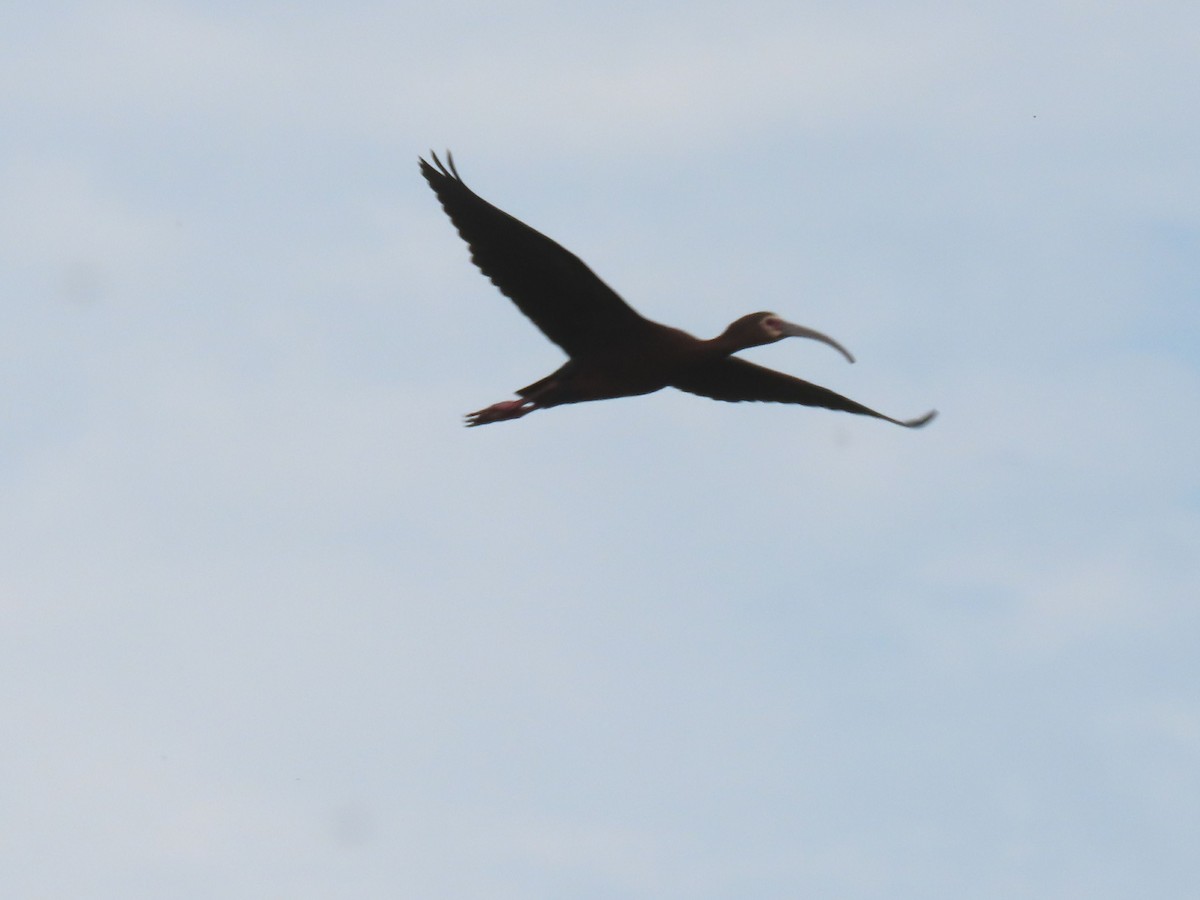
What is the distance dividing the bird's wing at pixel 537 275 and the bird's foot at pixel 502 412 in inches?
19.8

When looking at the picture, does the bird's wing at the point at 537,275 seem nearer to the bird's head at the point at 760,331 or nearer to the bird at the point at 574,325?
the bird at the point at 574,325

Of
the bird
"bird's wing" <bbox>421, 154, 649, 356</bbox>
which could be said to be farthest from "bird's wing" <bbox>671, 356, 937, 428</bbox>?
"bird's wing" <bbox>421, 154, 649, 356</bbox>

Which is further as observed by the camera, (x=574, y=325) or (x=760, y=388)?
(x=760, y=388)

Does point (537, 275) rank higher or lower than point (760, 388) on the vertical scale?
higher

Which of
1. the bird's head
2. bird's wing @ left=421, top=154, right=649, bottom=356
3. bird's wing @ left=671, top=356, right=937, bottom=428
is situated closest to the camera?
bird's wing @ left=421, top=154, right=649, bottom=356

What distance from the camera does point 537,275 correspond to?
41.3 ft

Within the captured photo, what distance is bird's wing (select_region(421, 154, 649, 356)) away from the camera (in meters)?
12.4

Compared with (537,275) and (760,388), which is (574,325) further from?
(760,388)

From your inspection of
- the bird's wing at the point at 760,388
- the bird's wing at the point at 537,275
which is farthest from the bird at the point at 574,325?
the bird's wing at the point at 760,388

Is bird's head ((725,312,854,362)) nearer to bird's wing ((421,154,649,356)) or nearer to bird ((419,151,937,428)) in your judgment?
bird ((419,151,937,428))

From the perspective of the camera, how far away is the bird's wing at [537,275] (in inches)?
487

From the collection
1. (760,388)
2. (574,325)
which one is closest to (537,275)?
(574,325)

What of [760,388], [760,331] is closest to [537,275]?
[760,331]

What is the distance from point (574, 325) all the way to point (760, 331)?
129cm
